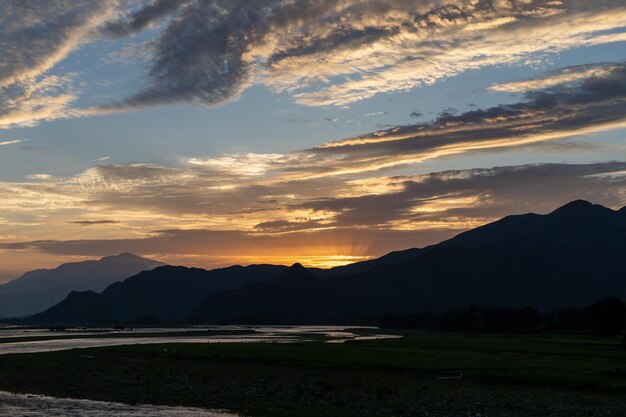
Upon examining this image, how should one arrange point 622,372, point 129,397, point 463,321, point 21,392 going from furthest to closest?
point 463,321 < point 622,372 < point 21,392 < point 129,397

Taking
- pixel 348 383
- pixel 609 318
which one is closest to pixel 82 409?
pixel 348 383

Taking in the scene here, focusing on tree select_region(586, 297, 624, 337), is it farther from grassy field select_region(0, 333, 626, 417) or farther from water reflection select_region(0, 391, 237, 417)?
water reflection select_region(0, 391, 237, 417)

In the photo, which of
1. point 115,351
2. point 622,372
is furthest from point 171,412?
point 115,351

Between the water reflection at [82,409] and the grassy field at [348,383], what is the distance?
2.25 m

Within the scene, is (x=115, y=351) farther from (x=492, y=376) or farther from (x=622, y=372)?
(x=622, y=372)

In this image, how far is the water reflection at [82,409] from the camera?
3769cm

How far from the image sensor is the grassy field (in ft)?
131

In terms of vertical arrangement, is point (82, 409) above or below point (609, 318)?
above

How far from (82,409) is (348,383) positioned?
859 inches

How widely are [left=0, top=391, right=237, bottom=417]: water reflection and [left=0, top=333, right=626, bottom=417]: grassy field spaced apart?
2.25 meters

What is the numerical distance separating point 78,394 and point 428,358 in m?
45.2

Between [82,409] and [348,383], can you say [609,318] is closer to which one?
[348,383]

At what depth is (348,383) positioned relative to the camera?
52344mm

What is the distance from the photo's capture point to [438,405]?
39906mm
